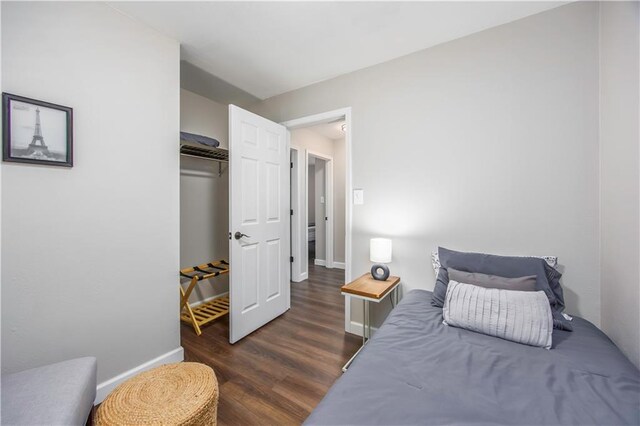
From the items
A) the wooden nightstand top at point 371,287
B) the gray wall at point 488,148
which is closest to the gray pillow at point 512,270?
the gray wall at point 488,148

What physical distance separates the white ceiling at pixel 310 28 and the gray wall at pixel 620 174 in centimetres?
53

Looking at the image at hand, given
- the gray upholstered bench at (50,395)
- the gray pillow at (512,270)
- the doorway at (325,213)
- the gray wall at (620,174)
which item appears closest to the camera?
the gray upholstered bench at (50,395)

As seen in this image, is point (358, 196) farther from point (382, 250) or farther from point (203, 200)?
point (203, 200)

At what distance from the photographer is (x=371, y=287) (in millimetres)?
1943

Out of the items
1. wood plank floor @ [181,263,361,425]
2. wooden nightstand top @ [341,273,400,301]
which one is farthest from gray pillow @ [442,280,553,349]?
wood plank floor @ [181,263,361,425]

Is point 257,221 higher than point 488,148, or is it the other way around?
point 488,148

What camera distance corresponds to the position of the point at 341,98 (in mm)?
2520

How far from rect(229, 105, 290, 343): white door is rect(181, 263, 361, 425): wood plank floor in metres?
0.20

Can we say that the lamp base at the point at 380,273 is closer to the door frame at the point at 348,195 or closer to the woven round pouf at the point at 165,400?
the door frame at the point at 348,195

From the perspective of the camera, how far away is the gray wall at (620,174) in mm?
1178

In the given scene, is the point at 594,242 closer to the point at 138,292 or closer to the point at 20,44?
the point at 138,292

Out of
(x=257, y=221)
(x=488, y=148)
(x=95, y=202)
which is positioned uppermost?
(x=488, y=148)

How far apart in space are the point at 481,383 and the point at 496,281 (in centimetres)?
70

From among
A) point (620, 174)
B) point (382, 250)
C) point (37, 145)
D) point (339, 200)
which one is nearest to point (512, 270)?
point (620, 174)
